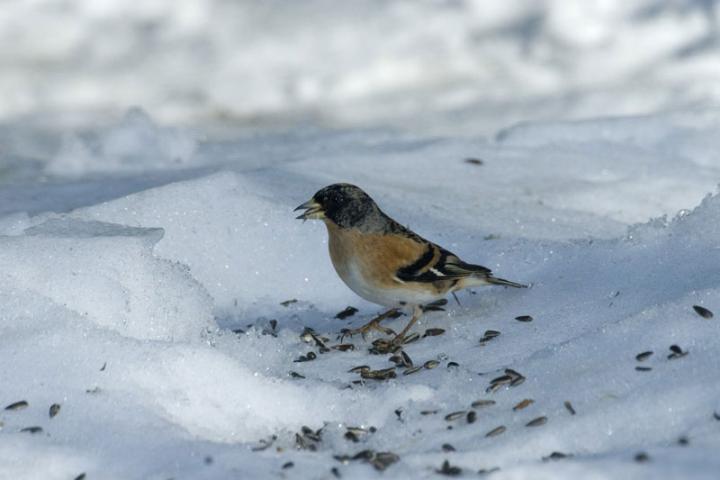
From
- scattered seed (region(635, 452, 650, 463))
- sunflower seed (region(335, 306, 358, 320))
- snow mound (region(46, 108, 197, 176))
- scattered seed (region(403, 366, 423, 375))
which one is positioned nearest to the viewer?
scattered seed (region(635, 452, 650, 463))

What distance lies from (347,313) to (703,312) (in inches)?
67.9

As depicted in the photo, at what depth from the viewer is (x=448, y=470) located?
3.21 metres

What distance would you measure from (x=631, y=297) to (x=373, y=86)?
184 inches

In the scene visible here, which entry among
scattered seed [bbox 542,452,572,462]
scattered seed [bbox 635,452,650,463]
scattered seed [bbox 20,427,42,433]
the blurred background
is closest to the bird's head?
scattered seed [bbox 20,427,42,433]

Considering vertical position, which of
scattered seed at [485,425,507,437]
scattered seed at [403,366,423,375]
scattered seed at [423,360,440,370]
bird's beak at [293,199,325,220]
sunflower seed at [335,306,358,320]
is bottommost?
sunflower seed at [335,306,358,320]

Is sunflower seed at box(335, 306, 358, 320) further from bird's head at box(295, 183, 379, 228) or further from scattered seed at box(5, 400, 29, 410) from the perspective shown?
scattered seed at box(5, 400, 29, 410)

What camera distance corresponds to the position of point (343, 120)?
26.7ft

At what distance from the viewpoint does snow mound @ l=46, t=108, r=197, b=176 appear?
7.14 m

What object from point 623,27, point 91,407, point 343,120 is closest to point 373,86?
point 343,120

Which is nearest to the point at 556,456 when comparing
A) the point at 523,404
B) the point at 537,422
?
the point at 537,422

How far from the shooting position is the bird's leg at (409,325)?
4591 mm

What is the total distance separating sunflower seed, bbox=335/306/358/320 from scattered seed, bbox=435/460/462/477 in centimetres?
188

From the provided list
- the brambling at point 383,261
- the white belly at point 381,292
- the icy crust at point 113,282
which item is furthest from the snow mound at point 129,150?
the white belly at point 381,292

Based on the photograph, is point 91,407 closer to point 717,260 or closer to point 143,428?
point 143,428
